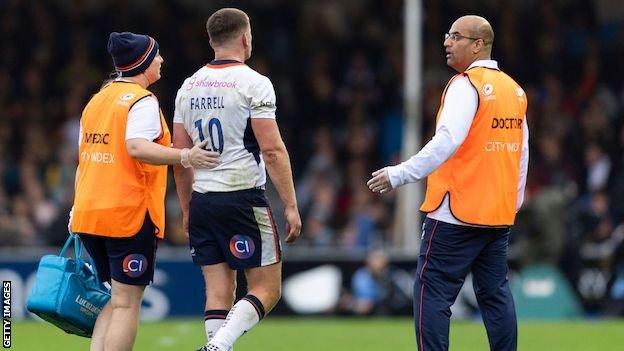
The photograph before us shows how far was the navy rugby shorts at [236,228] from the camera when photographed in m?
8.79

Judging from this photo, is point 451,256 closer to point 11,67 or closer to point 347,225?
point 347,225

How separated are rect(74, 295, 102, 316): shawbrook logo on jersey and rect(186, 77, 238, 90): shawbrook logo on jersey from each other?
149cm

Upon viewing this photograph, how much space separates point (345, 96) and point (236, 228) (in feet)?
40.5

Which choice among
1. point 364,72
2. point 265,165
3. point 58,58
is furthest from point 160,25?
point 265,165

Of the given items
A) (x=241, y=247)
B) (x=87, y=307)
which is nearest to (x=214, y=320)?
(x=241, y=247)

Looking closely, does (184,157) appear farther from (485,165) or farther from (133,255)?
(485,165)

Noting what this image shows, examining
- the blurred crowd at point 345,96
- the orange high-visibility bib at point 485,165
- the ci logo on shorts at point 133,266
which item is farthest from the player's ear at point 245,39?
the blurred crowd at point 345,96

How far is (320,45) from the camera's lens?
858 inches

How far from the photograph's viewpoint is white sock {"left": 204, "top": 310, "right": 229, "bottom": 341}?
8.78m

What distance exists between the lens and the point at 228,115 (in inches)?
344

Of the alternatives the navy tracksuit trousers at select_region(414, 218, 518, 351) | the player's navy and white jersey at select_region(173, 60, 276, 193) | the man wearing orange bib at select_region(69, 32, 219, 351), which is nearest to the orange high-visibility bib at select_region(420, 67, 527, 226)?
the navy tracksuit trousers at select_region(414, 218, 518, 351)

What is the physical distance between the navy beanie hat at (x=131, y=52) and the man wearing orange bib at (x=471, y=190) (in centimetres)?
175

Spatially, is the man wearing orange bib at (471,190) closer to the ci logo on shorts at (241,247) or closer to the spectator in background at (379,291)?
the ci logo on shorts at (241,247)

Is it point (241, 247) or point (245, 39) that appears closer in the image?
point (241, 247)
